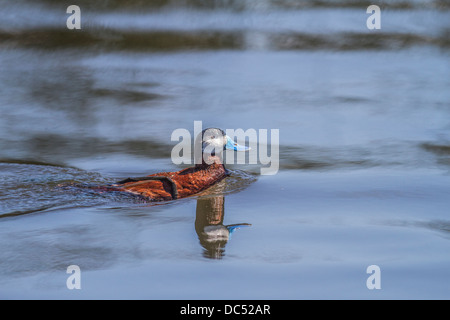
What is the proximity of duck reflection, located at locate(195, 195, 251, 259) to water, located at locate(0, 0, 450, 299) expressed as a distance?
0.8 inches

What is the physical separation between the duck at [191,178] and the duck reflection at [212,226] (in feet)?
0.69

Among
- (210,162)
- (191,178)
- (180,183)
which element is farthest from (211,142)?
(180,183)

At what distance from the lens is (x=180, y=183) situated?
21.2 feet

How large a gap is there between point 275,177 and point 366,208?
111 cm

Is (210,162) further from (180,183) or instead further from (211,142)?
(180,183)

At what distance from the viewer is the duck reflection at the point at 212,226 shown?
5.17 meters

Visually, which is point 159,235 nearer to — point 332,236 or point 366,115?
point 332,236

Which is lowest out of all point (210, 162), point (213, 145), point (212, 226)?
point (212, 226)

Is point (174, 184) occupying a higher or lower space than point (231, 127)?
lower

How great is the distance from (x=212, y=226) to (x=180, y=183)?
95 cm

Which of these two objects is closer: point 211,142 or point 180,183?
point 180,183

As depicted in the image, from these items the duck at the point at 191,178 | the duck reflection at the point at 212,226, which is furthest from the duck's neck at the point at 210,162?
the duck reflection at the point at 212,226

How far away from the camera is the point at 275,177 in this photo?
6.85m
